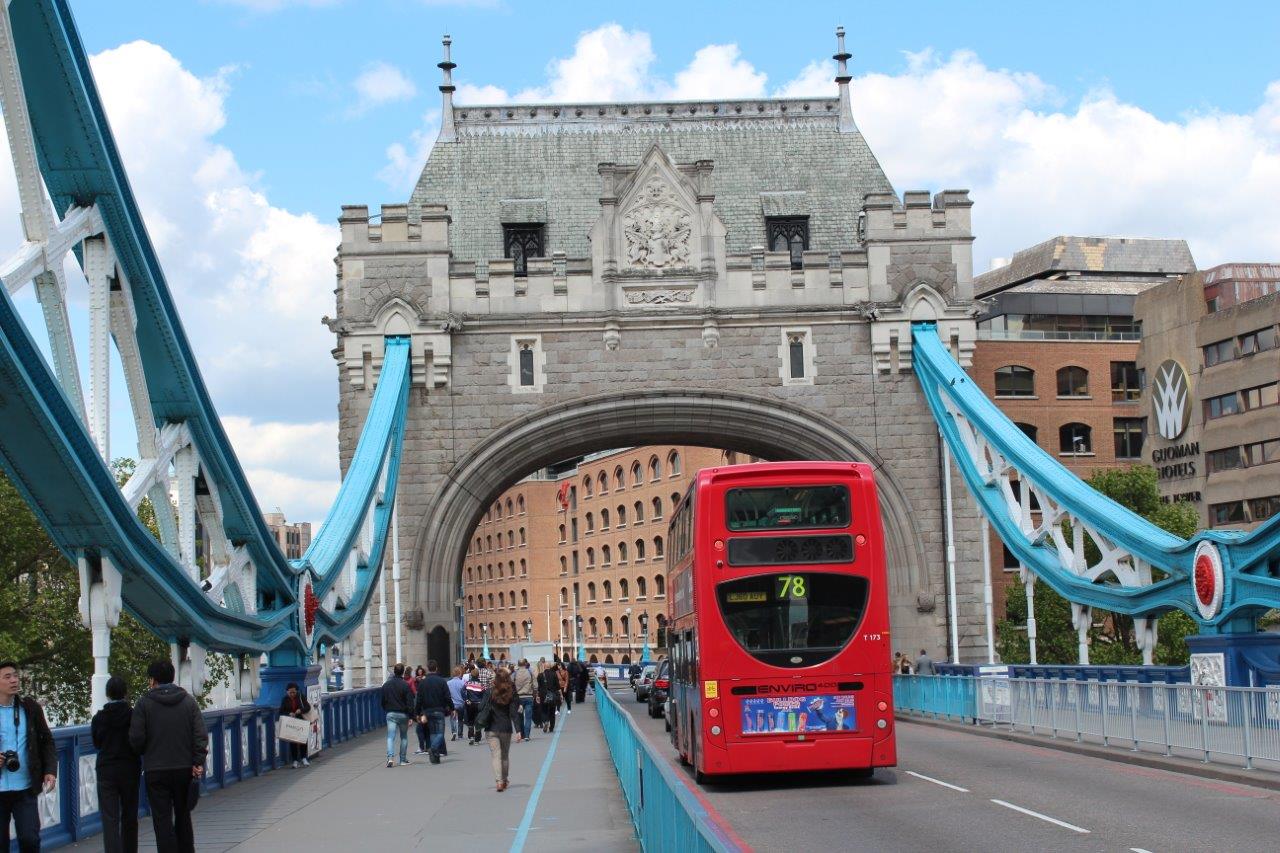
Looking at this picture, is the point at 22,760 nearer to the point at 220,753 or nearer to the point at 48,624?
the point at 220,753

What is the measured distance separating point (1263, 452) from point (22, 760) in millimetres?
52444

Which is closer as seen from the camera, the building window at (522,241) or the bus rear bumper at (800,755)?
the bus rear bumper at (800,755)

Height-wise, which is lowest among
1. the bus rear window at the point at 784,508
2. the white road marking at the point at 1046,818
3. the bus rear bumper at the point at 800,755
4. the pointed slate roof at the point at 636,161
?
the white road marking at the point at 1046,818

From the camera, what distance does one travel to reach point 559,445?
39188 mm

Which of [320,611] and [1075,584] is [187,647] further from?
[1075,584]

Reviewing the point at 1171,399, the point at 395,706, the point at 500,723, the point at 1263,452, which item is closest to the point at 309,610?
the point at 395,706

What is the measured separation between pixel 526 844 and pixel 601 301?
83.7 feet

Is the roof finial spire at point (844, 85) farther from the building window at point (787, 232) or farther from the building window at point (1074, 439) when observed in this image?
the building window at point (1074, 439)

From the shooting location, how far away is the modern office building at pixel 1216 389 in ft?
185

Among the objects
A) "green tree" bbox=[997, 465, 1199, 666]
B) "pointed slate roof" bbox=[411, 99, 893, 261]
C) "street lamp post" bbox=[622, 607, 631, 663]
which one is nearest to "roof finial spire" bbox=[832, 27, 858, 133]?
"pointed slate roof" bbox=[411, 99, 893, 261]

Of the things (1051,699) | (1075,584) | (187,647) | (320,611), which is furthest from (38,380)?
(1075,584)

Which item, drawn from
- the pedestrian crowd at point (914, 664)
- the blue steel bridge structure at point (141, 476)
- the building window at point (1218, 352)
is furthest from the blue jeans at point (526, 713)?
the building window at point (1218, 352)

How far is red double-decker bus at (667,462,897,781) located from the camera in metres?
17.6

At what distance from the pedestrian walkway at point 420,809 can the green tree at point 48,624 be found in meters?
18.2
